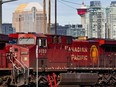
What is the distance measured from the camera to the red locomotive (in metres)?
27.4

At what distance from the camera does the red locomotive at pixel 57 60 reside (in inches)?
1078

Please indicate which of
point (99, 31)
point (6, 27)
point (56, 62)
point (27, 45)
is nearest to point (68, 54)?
point (56, 62)

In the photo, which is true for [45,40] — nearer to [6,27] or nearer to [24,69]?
[24,69]

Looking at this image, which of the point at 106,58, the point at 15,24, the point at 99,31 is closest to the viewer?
the point at 106,58

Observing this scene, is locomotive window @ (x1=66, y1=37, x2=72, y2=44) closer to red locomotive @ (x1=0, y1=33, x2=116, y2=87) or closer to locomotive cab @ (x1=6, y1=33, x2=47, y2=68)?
red locomotive @ (x1=0, y1=33, x2=116, y2=87)

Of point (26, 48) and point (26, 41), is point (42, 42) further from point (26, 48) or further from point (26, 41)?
point (26, 48)

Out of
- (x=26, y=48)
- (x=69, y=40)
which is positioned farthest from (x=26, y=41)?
(x=69, y=40)

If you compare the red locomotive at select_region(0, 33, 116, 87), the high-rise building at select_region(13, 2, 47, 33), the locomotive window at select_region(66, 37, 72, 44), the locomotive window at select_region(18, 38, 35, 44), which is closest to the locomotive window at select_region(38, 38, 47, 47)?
the red locomotive at select_region(0, 33, 116, 87)

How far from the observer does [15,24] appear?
178250 mm

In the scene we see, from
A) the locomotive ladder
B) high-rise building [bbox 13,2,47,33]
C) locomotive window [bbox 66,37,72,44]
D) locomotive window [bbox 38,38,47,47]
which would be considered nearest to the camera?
the locomotive ladder

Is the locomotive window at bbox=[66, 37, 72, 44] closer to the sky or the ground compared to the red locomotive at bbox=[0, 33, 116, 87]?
closer to the sky

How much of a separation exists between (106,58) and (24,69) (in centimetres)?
819

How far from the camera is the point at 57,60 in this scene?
2916cm

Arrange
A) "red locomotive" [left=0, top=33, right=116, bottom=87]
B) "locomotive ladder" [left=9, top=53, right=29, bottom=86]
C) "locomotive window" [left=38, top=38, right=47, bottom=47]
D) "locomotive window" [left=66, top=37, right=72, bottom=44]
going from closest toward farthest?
"locomotive ladder" [left=9, top=53, right=29, bottom=86]
"red locomotive" [left=0, top=33, right=116, bottom=87]
"locomotive window" [left=38, top=38, right=47, bottom=47]
"locomotive window" [left=66, top=37, right=72, bottom=44]
